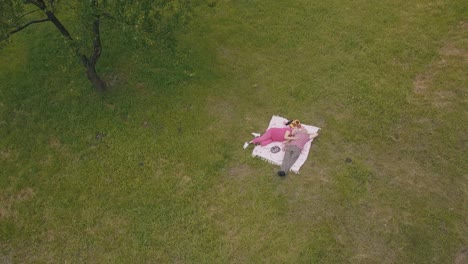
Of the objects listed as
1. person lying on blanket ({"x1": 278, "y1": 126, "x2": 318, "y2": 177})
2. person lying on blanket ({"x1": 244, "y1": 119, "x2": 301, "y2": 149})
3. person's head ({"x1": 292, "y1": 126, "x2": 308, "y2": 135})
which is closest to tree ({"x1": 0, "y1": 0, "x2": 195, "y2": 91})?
person lying on blanket ({"x1": 244, "y1": 119, "x2": 301, "y2": 149})

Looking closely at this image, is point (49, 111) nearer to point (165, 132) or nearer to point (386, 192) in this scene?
point (165, 132)

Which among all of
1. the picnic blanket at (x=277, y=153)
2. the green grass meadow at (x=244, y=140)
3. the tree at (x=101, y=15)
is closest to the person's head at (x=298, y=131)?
the picnic blanket at (x=277, y=153)

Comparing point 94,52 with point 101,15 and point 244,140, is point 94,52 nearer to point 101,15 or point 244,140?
point 101,15

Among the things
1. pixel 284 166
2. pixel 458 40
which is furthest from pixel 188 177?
pixel 458 40

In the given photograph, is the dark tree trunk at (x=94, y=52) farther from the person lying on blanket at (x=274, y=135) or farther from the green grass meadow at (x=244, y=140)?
the person lying on blanket at (x=274, y=135)

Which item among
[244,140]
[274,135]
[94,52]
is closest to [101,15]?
[94,52]

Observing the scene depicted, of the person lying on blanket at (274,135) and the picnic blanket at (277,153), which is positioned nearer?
the picnic blanket at (277,153)

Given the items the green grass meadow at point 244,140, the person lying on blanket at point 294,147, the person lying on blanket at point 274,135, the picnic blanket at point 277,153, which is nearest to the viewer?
the green grass meadow at point 244,140
